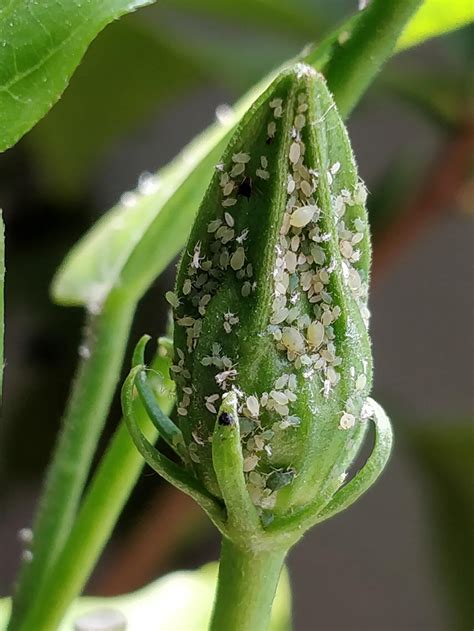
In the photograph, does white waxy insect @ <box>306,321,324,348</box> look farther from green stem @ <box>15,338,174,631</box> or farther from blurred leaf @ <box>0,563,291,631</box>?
blurred leaf @ <box>0,563,291,631</box>

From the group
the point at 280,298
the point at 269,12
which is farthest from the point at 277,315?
the point at 269,12

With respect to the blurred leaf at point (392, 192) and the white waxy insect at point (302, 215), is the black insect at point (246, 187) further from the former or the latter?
the blurred leaf at point (392, 192)

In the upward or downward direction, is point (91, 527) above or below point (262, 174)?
below

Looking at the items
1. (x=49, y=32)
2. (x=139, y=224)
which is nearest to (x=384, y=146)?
(x=139, y=224)

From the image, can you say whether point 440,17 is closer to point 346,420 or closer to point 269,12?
point 346,420

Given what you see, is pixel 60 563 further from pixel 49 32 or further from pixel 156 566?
pixel 156 566
